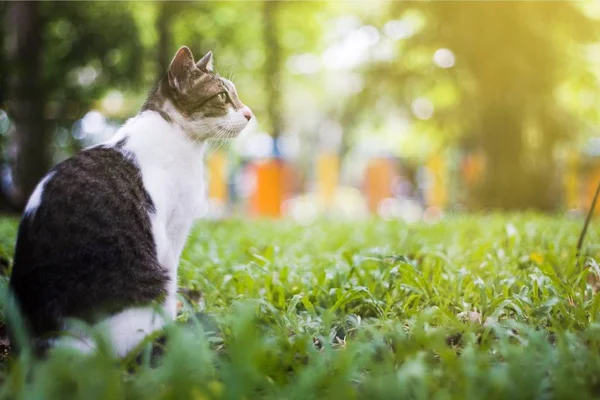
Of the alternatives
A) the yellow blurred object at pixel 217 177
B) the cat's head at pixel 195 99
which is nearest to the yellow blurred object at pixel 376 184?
the yellow blurred object at pixel 217 177

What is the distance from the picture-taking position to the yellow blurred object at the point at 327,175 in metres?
12.1

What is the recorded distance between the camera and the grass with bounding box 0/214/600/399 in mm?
1205

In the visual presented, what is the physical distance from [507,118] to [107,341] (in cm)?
740

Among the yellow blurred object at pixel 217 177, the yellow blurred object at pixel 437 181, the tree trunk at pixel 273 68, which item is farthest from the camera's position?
the yellow blurred object at pixel 437 181

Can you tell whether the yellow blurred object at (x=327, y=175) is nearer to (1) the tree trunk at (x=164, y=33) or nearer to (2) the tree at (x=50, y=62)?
(1) the tree trunk at (x=164, y=33)

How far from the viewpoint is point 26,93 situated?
248 inches

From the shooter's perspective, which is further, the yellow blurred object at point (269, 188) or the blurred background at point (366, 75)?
the yellow blurred object at point (269, 188)

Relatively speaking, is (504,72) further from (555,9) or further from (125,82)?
(125,82)

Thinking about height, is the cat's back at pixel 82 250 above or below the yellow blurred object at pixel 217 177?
above

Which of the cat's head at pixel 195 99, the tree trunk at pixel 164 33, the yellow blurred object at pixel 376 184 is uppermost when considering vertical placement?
the tree trunk at pixel 164 33

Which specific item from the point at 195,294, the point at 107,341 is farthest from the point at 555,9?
the point at 107,341

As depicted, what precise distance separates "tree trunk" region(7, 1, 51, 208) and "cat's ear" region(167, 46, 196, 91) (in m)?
4.83

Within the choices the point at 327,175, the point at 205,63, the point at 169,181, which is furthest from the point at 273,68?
the point at 169,181

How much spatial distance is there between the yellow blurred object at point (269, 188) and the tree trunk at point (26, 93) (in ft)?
13.9
